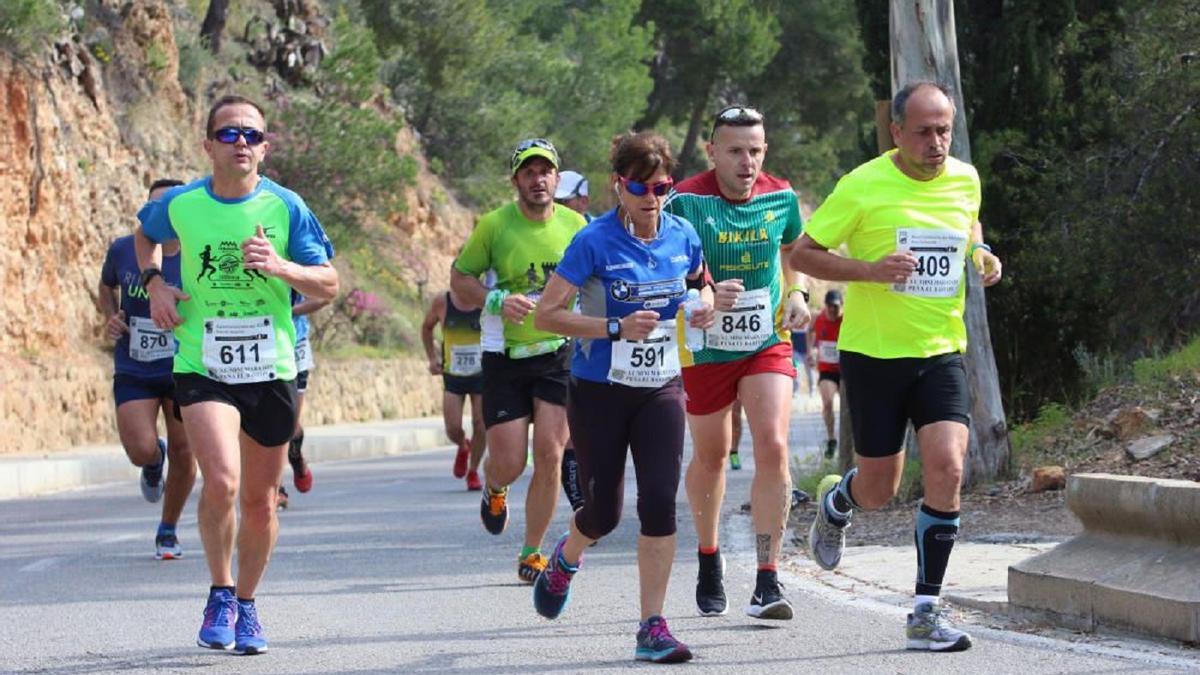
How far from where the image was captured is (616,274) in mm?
8055

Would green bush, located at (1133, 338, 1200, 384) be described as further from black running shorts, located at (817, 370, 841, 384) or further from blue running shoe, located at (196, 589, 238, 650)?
blue running shoe, located at (196, 589, 238, 650)

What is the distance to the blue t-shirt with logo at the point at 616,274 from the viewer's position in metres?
8.05

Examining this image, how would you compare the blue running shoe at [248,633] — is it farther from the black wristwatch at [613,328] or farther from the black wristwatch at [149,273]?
the black wristwatch at [613,328]

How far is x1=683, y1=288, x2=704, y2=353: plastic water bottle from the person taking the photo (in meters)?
8.04

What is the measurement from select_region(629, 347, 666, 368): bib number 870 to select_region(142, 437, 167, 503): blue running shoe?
18.8 feet

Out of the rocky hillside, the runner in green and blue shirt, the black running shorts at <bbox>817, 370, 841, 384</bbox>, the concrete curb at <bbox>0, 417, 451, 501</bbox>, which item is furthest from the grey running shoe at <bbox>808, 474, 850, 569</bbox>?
the rocky hillside

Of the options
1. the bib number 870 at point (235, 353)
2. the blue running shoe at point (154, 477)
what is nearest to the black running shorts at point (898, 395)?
the bib number 870 at point (235, 353)

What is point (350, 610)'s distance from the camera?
386 inches

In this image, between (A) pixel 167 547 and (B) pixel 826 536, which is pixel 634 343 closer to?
(B) pixel 826 536

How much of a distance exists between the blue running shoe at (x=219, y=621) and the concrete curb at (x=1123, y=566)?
10.1ft

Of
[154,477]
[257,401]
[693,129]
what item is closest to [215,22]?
[693,129]

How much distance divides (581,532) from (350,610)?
175 cm

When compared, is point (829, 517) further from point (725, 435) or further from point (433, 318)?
point (433, 318)

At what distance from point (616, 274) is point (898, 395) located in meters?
1.21
